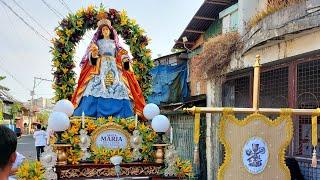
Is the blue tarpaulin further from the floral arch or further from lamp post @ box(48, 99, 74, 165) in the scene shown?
lamp post @ box(48, 99, 74, 165)

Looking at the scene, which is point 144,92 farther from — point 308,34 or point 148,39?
point 308,34

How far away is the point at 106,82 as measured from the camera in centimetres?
847

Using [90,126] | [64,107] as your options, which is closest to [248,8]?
[90,126]

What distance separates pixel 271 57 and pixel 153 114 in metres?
2.73

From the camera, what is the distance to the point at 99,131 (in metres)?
7.61

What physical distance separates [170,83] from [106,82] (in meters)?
7.11

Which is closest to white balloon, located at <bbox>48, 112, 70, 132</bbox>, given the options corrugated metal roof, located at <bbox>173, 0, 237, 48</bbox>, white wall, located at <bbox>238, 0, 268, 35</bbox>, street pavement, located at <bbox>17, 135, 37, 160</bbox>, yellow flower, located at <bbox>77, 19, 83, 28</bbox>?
yellow flower, located at <bbox>77, 19, 83, 28</bbox>

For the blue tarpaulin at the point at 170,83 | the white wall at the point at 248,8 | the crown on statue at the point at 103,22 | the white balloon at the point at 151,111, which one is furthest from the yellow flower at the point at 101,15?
the blue tarpaulin at the point at 170,83

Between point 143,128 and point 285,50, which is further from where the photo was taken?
point 285,50

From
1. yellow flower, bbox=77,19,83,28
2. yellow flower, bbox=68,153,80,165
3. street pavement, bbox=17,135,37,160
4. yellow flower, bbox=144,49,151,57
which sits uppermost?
yellow flower, bbox=77,19,83,28

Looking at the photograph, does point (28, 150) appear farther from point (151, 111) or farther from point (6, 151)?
point (6, 151)

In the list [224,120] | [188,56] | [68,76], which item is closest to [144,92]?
[68,76]

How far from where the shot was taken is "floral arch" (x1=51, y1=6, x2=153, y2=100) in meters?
8.76

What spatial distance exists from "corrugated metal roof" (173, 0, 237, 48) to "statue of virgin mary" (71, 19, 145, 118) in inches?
197
